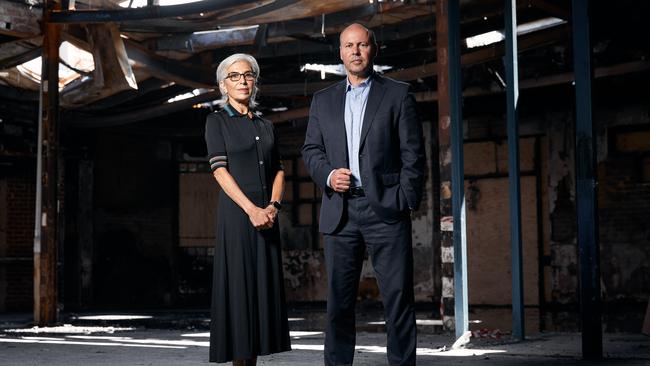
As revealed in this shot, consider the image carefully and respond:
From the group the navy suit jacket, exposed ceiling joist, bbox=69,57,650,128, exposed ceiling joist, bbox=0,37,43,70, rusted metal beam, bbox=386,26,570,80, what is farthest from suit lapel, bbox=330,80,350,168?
exposed ceiling joist, bbox=69,57,650,128

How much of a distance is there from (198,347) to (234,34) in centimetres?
498

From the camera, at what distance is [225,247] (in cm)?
422

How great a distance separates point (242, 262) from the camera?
418 centimetres

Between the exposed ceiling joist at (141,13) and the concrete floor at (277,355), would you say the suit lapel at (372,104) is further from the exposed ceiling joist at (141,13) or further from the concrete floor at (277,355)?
the exposed ceiling joist at (141,13)

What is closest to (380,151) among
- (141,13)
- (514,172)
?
(514,172)

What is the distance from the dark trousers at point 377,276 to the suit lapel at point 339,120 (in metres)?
0.26

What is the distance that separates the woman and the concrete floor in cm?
162

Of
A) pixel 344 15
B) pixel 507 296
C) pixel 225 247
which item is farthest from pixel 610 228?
pixel 225 247

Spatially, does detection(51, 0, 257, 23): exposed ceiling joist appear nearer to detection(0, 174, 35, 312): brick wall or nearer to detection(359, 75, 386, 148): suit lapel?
detection(359, 75, 386, 148): suit lapel

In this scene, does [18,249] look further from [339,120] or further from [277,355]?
[339,120]

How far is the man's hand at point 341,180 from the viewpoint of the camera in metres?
3.85

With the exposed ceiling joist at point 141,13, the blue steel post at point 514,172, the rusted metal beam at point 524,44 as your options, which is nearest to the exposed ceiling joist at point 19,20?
the exposed ceiling joist at point 141,13

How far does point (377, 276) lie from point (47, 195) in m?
7.25

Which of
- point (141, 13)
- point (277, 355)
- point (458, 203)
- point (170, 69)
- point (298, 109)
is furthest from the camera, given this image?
point (298, 109)
